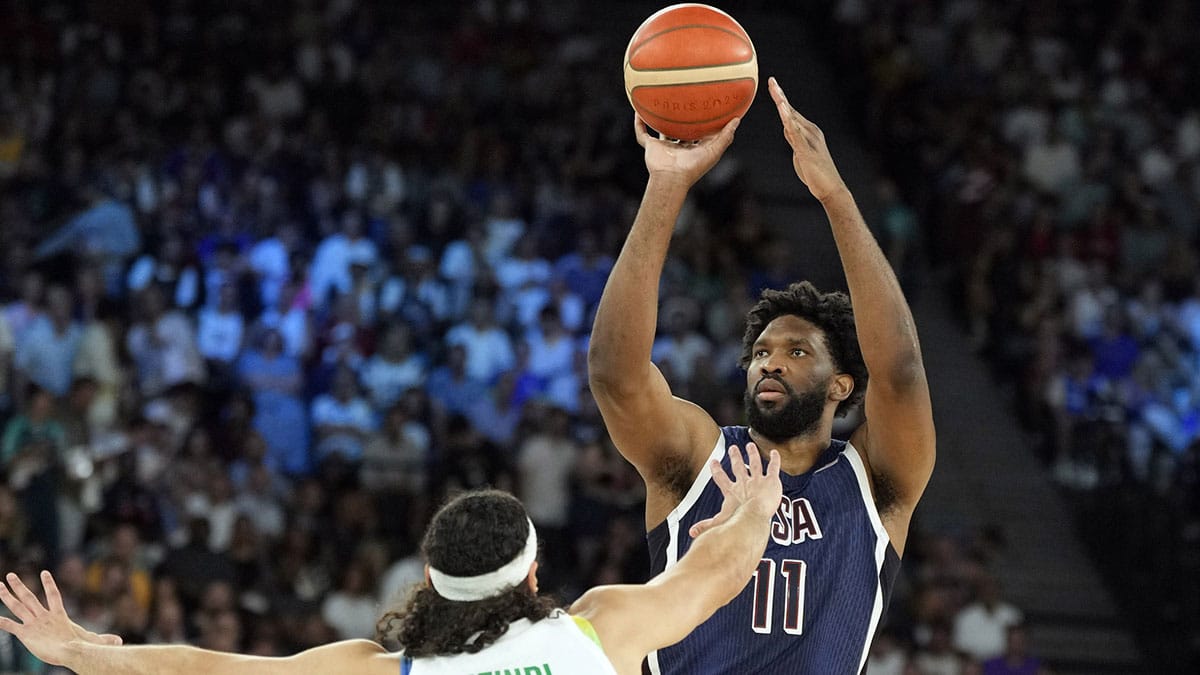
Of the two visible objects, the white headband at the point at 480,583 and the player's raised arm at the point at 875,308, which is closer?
the white headband at the point at 480,583

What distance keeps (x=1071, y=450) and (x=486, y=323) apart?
556cm

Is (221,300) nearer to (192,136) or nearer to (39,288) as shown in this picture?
(39,288)

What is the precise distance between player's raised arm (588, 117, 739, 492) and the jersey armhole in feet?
3.24

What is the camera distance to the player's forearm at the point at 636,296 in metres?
4.85

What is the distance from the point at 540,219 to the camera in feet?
48.9

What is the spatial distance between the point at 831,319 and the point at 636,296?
2.83ft

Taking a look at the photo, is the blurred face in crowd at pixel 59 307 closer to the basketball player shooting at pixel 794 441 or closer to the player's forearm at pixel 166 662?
the basketball player shooting at pixel 794 441

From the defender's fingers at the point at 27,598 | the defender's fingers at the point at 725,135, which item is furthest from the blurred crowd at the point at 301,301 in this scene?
the defender's fingers at the point at 725,135

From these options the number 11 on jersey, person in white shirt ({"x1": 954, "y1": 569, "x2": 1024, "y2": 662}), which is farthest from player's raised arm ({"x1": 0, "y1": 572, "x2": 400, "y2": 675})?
person in white shirt ({"x1": 954, "y1": 569, "x2": 1024, "y2": 662})

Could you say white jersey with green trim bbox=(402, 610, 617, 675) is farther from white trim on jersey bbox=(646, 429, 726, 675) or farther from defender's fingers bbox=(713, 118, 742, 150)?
defender's fingers bbox=(713, 118, 742, 150)

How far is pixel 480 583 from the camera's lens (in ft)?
13.3

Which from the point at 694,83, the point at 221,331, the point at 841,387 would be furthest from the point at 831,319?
the point at 221,331

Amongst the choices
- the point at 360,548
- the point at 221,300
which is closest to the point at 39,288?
the point at 221,300

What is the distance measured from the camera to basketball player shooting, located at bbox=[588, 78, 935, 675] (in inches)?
193
